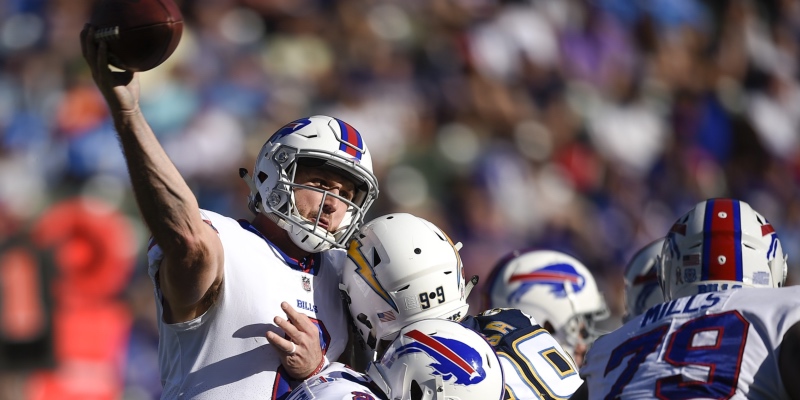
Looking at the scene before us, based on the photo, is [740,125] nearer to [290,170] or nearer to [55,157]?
[55,157]

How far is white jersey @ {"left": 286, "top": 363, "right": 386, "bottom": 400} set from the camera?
3.53 meters

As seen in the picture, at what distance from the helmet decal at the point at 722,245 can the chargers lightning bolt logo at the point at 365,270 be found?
46.5 inches

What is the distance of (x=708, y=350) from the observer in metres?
3.30

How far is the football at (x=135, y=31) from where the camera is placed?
3490mm

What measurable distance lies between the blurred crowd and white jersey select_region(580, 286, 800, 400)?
17.9 ft

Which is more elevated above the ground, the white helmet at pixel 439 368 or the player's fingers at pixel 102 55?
the player's fingers at pixel 102 55

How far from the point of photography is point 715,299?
3.42 meters

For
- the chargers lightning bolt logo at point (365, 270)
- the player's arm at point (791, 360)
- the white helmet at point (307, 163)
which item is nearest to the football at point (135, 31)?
the white helmet at point (307, 163)

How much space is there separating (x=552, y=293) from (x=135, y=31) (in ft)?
10.1

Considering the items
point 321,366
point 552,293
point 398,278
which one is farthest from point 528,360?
point 552,293

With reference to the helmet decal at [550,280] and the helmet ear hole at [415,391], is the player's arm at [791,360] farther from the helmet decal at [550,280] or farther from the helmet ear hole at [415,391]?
the helmet decal at [550,280]

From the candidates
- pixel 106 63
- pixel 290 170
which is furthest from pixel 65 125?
pixel 106 63

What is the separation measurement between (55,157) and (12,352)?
1.56 metres

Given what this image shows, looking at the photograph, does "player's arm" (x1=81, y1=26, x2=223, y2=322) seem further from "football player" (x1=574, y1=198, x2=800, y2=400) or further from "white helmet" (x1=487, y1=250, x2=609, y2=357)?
"white helmet" (x1=487, y1=250, x2=609, y2=357)
